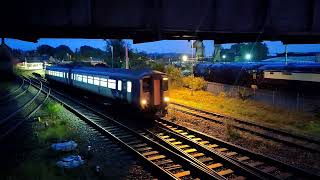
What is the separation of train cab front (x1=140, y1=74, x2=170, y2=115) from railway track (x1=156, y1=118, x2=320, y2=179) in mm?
1549

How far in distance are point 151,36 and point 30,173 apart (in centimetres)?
619

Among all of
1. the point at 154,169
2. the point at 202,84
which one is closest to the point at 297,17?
the point at 154,169

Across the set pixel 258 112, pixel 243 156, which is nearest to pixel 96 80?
pixel 258 112

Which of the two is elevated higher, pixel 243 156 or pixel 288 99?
pixel 288 99

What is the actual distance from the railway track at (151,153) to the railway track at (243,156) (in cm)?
133

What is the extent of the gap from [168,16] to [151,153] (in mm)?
5274

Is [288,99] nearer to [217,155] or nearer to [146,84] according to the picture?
[146,84]

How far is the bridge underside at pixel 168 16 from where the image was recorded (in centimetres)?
1025

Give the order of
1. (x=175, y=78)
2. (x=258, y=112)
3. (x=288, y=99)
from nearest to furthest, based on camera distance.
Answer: (x=258, y=112) < (x=288, y=99) < (x=175, y=78)

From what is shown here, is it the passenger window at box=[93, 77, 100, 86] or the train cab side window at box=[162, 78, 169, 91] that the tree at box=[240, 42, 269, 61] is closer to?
the passenger window at box=[93, 77, 100, 86]

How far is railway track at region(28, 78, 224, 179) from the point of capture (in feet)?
34.6

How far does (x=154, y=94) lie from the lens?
59.6 ft

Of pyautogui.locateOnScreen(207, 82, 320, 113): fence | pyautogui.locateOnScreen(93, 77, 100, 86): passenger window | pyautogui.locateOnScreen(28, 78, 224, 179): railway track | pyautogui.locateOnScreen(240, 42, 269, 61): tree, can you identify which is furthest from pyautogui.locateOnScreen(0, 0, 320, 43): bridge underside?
pyautogui.locateOnScreen(240, 42, 269, 61): tree

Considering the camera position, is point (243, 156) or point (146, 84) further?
point (146, 84)
